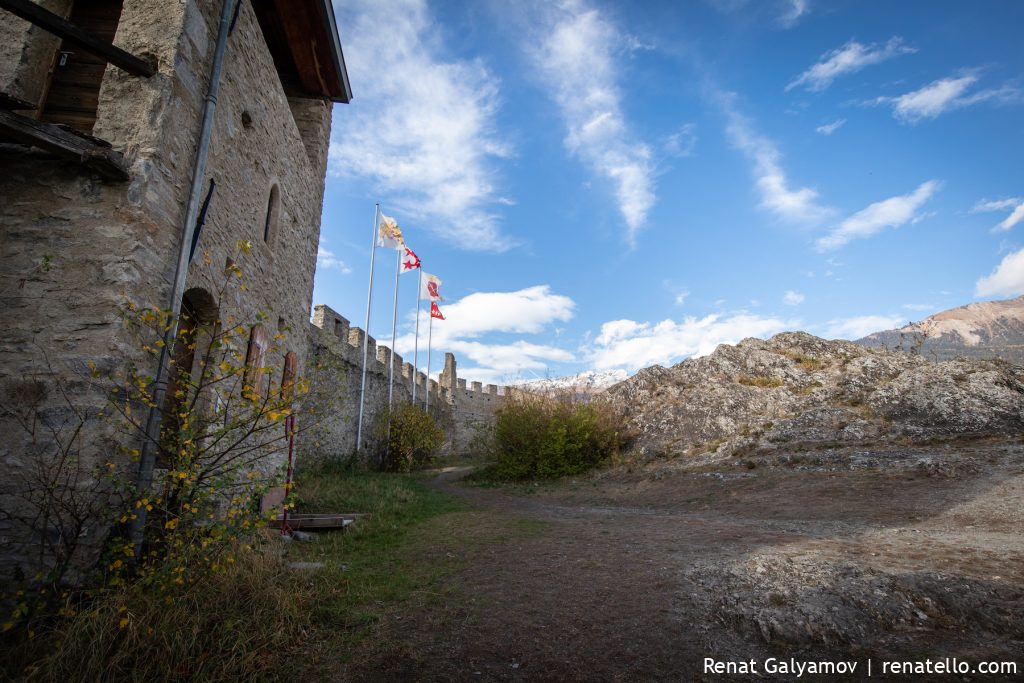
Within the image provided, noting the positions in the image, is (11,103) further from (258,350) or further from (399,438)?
(399,438)

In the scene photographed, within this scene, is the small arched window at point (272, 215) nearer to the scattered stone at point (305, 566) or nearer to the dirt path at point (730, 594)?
the scattered stone at point (305, 566)

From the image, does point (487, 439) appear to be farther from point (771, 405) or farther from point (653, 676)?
point (653, 676)

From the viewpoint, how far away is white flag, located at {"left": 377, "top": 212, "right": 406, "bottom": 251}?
19047 millimetres

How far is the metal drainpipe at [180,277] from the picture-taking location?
4.05 meters

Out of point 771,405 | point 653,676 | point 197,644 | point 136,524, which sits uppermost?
point 771,405

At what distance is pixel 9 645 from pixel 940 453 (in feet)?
41.6

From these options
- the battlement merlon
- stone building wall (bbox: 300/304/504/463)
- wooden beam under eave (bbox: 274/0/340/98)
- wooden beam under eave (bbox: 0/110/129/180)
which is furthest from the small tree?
the battlement merlon

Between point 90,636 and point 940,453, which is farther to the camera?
point 940,453

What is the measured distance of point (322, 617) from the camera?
3.82 meters

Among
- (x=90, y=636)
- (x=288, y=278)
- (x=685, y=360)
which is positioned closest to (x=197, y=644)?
(x=90, y=636)

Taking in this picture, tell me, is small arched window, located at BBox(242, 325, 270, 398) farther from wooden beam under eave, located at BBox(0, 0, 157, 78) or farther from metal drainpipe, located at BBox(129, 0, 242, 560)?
wooden beam under eave, located at BBox(0, 0, 157, 78)

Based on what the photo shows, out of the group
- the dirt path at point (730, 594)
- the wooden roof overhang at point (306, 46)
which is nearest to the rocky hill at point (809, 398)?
the dirt path at point (730, 594)

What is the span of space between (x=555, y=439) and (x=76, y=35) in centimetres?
1213

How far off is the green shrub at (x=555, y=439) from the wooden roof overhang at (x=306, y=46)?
31.2ft
